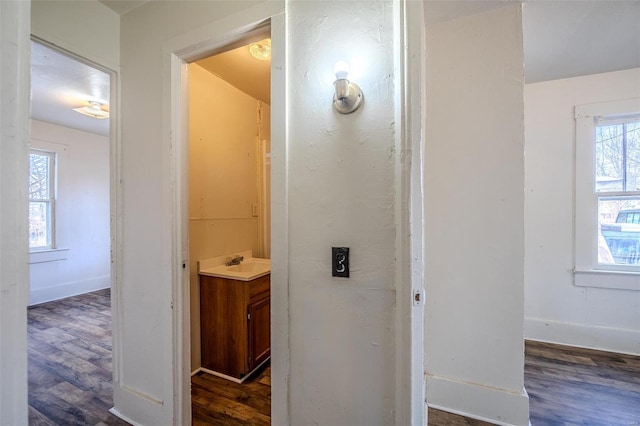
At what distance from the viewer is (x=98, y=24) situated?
67.6 inches

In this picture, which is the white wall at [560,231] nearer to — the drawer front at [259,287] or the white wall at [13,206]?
the drawer front at [259,287]

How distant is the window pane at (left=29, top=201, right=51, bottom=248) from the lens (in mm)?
4012

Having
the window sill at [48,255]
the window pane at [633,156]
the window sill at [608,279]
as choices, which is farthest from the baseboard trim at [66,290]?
the window pane at [633,156]

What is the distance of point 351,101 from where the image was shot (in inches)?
45.1

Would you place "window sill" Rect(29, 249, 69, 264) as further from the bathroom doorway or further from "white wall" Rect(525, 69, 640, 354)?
"white wall" Rect(525, 69, 640, 354)

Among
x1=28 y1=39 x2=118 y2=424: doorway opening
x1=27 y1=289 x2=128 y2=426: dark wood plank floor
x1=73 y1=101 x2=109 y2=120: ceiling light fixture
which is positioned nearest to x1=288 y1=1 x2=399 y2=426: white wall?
x1=28 y1=39 x2=118 y2=424: doorway opening

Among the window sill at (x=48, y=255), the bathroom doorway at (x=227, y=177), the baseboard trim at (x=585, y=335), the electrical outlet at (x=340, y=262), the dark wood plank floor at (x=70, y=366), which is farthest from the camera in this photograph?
the window sill at (x=48, y=255)

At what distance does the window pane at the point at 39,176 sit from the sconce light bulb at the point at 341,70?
4903mm

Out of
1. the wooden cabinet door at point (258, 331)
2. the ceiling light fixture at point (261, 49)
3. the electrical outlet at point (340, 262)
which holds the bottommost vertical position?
the wooden cabinet door at point (258, 331)

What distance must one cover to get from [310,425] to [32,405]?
209 cm

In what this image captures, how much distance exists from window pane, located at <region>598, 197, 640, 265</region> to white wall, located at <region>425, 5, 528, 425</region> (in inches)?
68.0

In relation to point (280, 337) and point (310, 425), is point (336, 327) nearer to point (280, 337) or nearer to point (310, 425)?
point (280, 337)

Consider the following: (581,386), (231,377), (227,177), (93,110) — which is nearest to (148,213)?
(227,177)

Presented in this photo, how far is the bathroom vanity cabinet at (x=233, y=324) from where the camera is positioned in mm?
2201
